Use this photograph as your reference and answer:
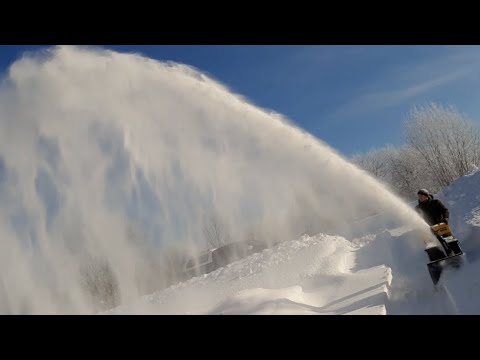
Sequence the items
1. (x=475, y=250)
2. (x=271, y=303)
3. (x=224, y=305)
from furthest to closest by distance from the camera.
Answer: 1. (x=475, y=250)
2. (x=224, y=305)
3. (x=271, y=303)

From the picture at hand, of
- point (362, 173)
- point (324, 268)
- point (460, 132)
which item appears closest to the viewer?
point (362, 173)

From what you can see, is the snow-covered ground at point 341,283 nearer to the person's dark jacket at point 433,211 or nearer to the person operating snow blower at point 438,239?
the person operating snow blower at point 438,239

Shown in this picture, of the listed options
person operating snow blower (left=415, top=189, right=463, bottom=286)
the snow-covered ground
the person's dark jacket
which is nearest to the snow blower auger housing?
person operating snow blower (left=415, top=189, right=463, bottom=286)

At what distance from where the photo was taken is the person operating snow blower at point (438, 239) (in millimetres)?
8133

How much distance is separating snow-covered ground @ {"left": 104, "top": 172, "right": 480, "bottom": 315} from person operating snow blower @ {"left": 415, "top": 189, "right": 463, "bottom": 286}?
24 cm

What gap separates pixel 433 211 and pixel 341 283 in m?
3.15

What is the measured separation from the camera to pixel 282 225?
147ft

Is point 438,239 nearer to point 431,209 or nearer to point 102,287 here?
point 431,209

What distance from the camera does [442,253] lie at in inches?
340

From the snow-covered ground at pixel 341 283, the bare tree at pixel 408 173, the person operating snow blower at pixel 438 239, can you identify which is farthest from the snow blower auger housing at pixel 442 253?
the bare tree at pixel 408 173

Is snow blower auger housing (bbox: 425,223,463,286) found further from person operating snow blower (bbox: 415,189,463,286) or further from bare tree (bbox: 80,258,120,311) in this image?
bare tree (bbox: 80,258,120,311)
